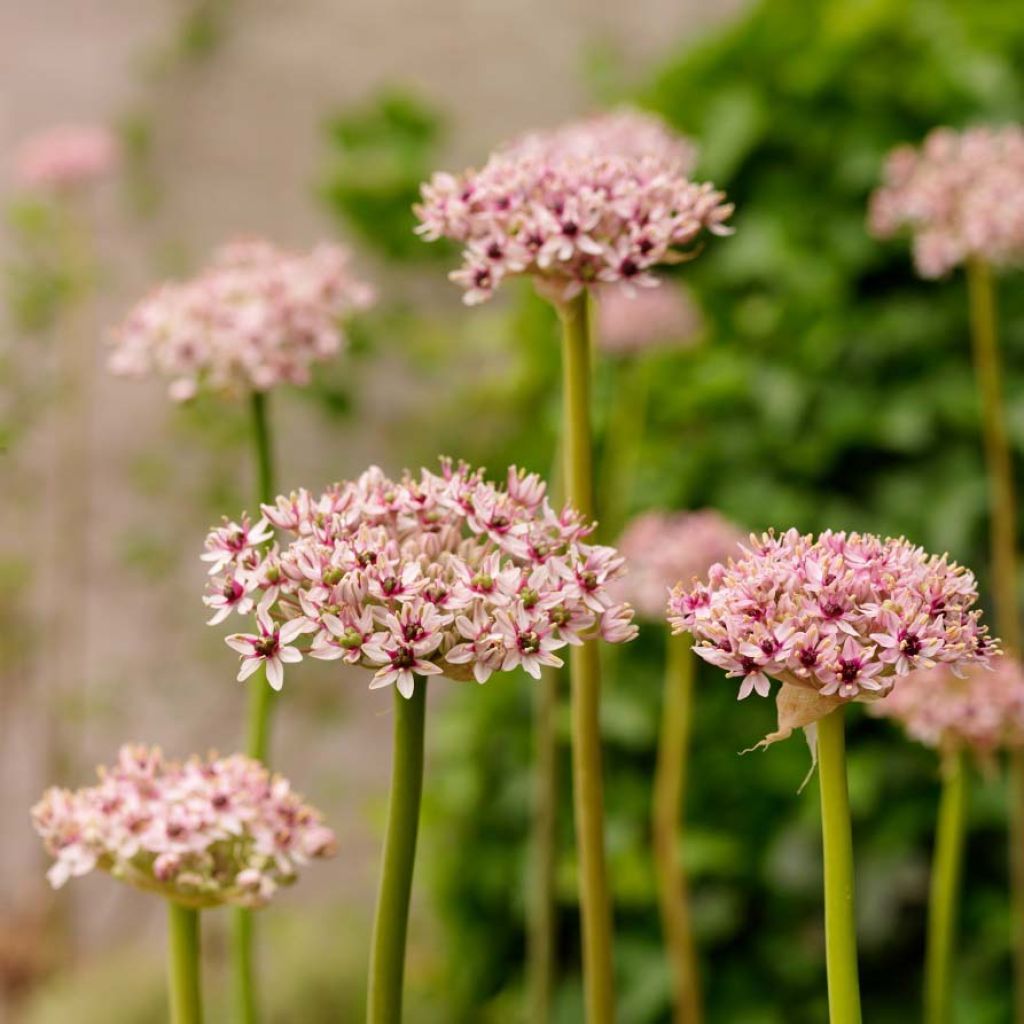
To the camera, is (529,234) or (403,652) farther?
(529,234)

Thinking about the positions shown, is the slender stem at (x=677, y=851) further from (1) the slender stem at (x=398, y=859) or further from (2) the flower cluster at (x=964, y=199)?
(1) the slender stem at (x=398, y=859)

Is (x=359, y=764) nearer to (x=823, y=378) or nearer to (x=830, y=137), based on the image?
(x=823, y=378)

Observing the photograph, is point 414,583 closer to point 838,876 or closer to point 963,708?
point 838,876

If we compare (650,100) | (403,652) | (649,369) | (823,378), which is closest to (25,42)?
(650,100)

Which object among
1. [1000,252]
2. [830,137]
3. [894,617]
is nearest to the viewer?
[894,617]

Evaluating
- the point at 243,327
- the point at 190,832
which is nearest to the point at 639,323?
the point at 243,327

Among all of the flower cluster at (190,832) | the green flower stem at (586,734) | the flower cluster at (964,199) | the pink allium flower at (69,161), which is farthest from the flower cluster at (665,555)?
the pink allium flower at (69,161)
